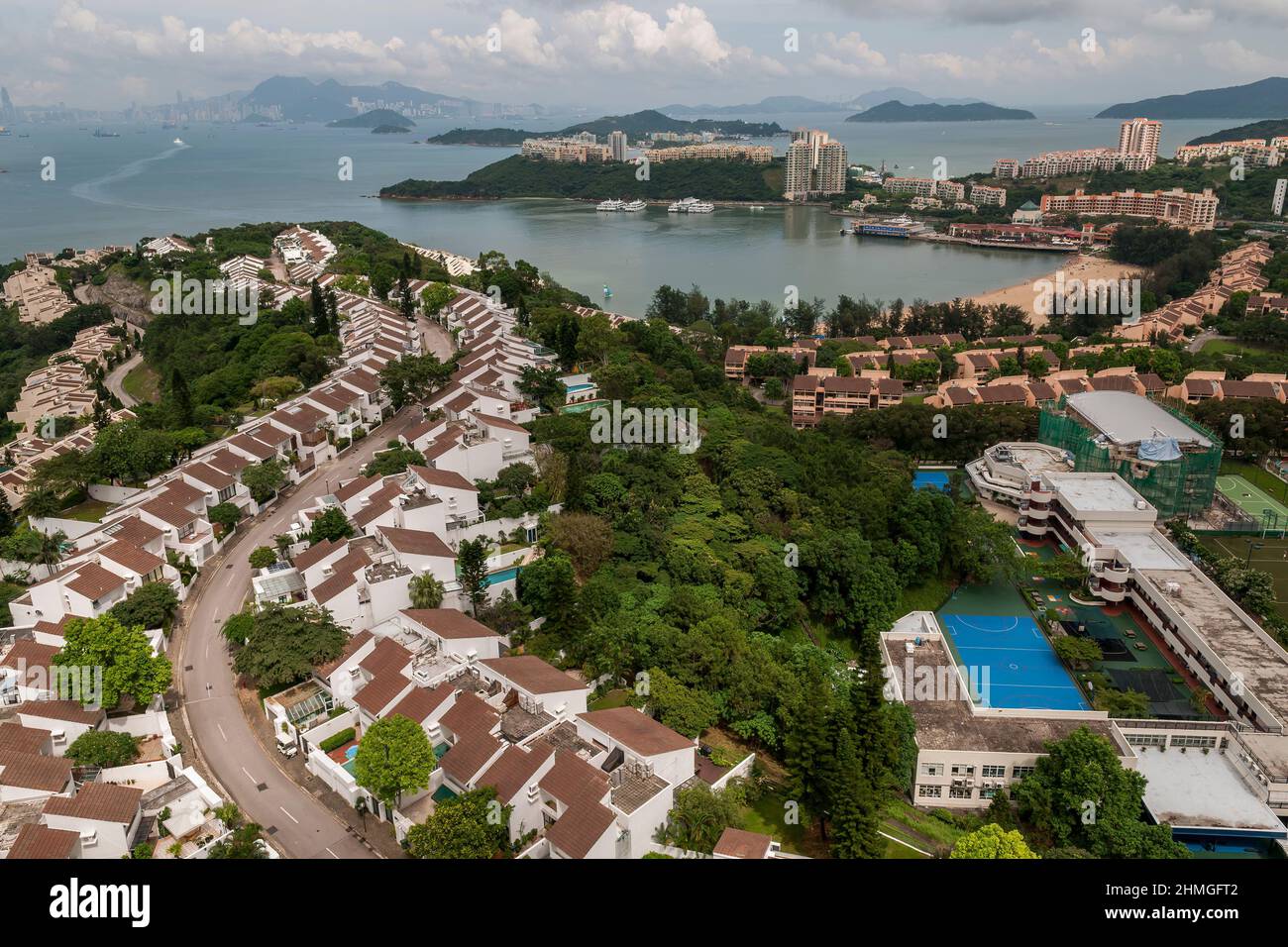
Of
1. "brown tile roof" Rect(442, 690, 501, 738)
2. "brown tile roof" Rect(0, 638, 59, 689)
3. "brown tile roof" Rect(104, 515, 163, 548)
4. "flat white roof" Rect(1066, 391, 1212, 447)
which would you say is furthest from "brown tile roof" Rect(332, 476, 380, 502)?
"flat white roof" Rect(1066, 391, 1212, 447)

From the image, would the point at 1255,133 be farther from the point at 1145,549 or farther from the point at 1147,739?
the point at 1147,739

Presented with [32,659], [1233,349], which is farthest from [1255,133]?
[32,659]

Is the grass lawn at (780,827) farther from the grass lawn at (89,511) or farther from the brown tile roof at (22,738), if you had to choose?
the grass lawn at (89,511)

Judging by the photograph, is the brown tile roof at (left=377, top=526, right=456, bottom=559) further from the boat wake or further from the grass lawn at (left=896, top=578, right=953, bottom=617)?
the boat wake

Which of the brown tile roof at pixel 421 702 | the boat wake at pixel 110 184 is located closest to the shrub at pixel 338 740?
the brown tile roof at pixel 421 702
